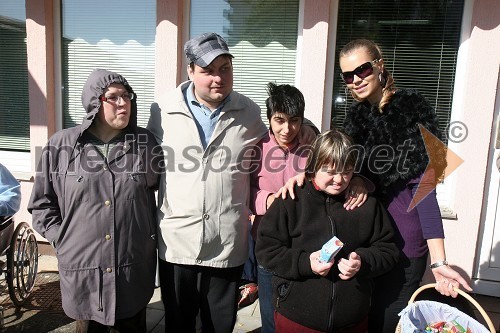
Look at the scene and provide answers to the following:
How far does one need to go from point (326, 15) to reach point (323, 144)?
2159 mm

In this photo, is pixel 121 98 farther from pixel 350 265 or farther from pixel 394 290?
pixel 394 290

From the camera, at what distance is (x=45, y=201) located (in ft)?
6.50

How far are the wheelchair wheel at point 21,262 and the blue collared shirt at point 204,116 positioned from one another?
2.04m

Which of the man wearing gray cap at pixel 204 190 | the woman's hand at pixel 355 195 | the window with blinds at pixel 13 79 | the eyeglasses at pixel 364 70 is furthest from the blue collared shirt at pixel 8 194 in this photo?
the eyeglasses at pixel 364 70

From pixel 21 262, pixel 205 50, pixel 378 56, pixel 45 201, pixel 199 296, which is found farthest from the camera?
pixel 21 262

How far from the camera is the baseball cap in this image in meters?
1.84

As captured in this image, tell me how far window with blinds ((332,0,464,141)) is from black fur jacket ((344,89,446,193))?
79.0 inches

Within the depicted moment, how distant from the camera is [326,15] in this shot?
3441 mm

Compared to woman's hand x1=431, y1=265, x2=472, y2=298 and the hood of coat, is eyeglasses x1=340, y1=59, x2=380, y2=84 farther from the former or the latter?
the hood of coat

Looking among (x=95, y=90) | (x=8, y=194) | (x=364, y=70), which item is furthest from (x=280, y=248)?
(x=8, y=194)

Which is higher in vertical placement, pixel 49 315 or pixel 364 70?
pixel 364 70

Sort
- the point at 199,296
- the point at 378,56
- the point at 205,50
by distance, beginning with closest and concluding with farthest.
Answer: the point at 378,56 < the point at 205,50 < the point at 199,296

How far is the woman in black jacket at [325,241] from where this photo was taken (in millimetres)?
1697

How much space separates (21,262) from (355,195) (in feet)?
8.98
